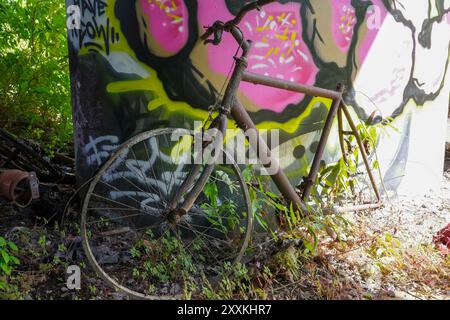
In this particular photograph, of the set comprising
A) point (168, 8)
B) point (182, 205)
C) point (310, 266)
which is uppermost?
point (168, 8)

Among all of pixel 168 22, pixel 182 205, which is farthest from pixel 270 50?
pixel 182 205

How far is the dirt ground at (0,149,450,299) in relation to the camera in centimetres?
296

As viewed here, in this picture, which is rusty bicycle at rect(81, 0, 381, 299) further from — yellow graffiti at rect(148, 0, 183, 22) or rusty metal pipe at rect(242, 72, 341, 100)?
yellow graffiti at rect(148, 0, 183, 22)

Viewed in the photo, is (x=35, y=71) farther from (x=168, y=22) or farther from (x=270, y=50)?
(x=270, y=50)

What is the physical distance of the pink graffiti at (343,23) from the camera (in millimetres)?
4004

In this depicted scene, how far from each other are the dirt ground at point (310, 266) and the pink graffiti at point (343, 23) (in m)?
1.56

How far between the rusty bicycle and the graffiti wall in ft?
0.72

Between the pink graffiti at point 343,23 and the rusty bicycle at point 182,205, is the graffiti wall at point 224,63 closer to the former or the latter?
the pink graffiti at point 343,23

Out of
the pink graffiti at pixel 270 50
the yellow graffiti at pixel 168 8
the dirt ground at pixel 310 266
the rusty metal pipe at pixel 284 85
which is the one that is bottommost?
the dirt ground at pixel 310 266

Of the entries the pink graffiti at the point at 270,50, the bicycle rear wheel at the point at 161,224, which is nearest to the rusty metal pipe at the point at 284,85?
the pink graffiti at the point at 270,50

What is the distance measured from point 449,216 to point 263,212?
222 centimetres

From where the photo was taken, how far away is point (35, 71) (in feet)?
17.0

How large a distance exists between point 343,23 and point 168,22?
5.35ft

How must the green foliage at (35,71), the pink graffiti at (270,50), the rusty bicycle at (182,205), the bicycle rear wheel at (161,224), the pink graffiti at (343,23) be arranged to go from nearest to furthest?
the rusty bicycle at (182,205), the bicycle rear wheel at (161,224), the pink graffiti at (270,50), the pink graffiti at (343,23), the green foliage at (35,71)
